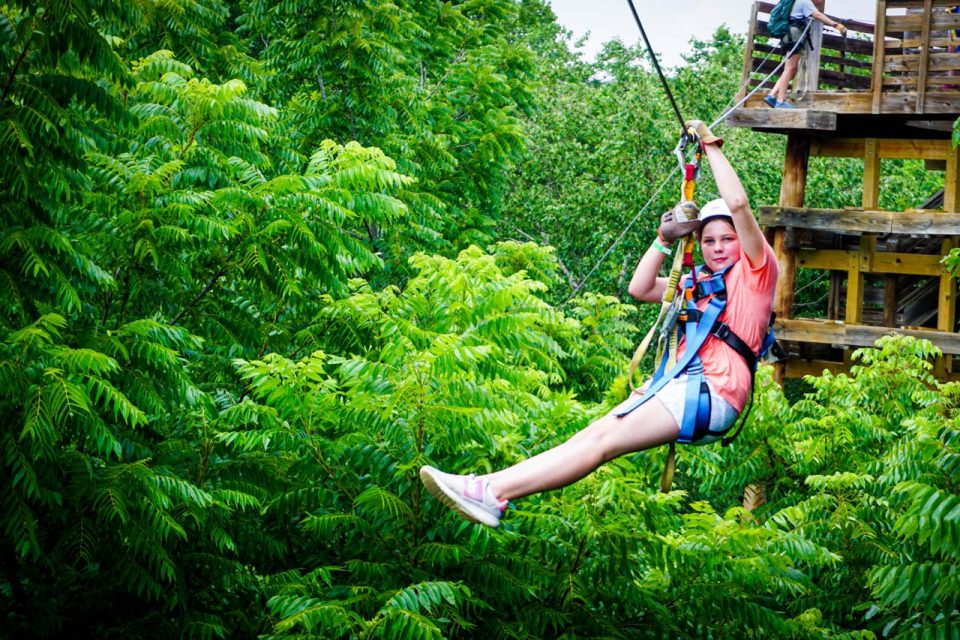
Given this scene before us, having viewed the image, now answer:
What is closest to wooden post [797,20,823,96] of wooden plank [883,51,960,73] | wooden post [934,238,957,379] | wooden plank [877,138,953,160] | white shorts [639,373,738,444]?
wooden plank [883,51,960,73]

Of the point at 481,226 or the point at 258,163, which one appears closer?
the point at 258,163

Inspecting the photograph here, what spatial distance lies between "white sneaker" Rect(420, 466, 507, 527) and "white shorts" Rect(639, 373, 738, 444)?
888 mm

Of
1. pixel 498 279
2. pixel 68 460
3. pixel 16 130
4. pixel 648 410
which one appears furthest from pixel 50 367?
pixel 498 279

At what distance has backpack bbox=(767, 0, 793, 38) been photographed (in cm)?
1486

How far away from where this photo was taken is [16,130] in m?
6.46

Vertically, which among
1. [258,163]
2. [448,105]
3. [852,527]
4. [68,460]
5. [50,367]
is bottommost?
[852,527]

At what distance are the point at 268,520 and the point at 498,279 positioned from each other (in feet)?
9.79

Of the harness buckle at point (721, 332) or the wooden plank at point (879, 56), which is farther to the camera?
the wooden plank at point (879, 56)

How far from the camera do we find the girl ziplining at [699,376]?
17.0 ft

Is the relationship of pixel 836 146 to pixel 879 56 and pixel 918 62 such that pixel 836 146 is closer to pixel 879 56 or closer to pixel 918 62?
pixel 879 56

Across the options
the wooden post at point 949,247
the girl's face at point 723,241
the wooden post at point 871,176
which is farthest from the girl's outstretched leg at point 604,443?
the wooden post at point 949,247

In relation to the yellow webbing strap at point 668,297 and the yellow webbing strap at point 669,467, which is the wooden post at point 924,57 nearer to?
the yellow webbing strap at point 669,467

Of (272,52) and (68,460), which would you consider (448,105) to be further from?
(68,460)

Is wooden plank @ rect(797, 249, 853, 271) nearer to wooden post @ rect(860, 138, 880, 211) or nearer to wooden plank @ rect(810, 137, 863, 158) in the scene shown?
wooden post @ rect(860, 138, 880, 211)
